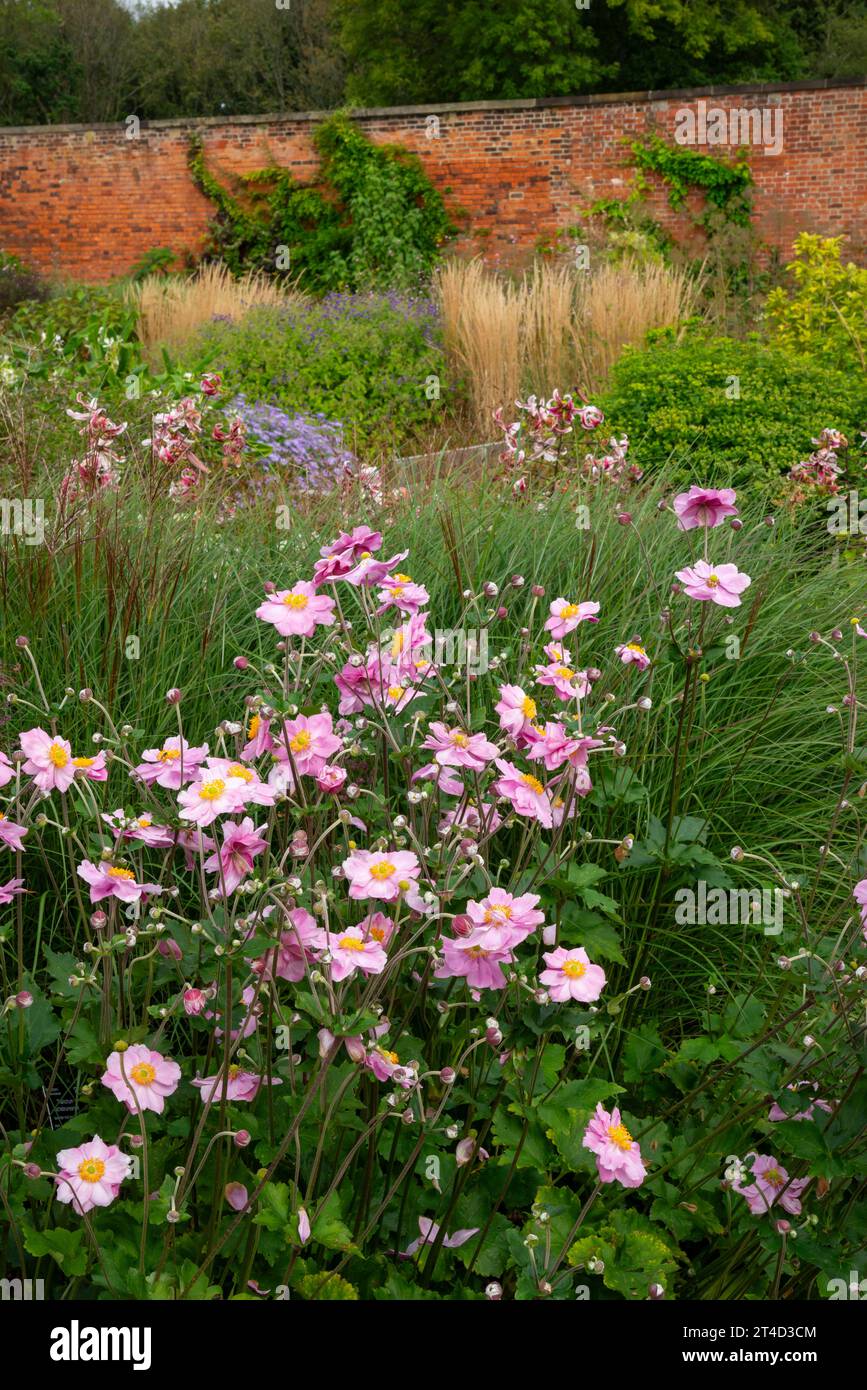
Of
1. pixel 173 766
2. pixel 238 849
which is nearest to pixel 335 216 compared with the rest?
pixel 173 766

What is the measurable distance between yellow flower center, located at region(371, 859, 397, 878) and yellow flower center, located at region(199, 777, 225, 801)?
213mm

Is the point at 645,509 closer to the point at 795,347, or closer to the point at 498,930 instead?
the point at 498,930

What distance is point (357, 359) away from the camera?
398 inches

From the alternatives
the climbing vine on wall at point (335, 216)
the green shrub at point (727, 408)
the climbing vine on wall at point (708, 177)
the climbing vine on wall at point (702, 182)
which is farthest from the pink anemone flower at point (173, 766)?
the climbing vine on wall at point (708, 177)

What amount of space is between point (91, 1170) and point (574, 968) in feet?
2.19

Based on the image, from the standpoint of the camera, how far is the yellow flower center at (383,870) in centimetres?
155

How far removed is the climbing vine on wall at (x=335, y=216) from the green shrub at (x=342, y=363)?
191 inches

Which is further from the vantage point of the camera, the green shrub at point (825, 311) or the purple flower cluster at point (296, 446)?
the green shrub at point (825, 311)

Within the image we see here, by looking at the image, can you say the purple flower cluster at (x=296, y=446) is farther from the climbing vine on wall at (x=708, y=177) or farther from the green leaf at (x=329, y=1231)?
the climbing vine on wall at (x=708, y=177)

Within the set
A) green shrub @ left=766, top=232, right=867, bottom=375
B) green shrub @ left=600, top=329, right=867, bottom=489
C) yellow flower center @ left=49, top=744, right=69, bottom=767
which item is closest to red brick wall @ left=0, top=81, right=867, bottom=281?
green shrub @ left=766, top=232, right=867, bottom=375

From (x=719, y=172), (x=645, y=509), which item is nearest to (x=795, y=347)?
(x=645, y=509)

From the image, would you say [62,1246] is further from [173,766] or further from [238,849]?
[173,766]
